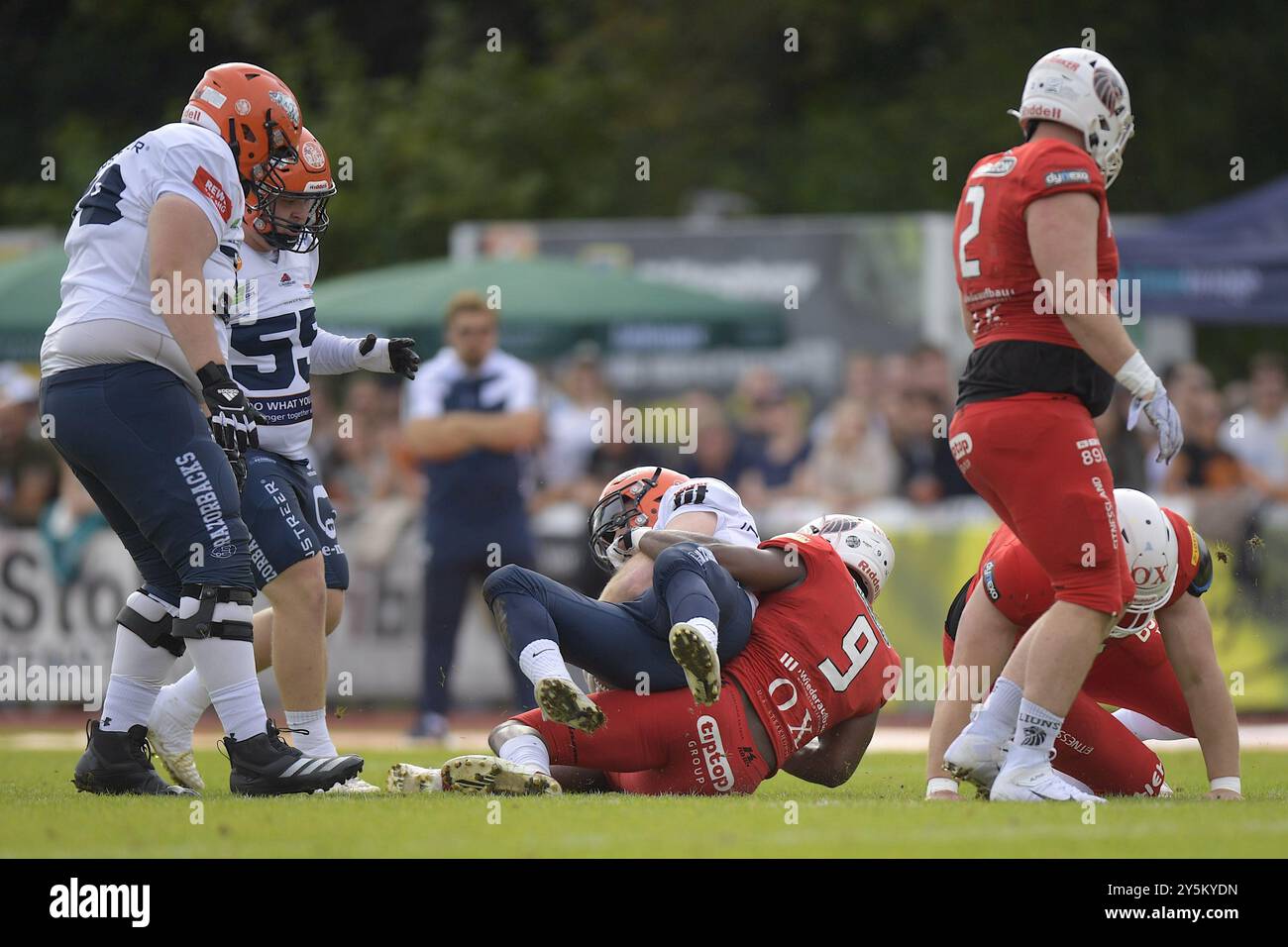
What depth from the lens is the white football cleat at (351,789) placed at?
6.93 m

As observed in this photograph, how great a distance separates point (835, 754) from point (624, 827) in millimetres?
1660

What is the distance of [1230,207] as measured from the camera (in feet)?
50.1

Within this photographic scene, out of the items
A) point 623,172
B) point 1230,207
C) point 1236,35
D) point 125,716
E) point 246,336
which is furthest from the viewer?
point 623,172

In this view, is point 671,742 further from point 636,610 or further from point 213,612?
point 213,612

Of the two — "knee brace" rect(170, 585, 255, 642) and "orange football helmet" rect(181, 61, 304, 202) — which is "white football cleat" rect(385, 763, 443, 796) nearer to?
"knee brace" rect(170, 585, 255, 642)

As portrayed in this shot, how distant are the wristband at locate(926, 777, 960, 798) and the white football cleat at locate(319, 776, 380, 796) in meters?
1.96

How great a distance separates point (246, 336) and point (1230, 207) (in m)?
9.87

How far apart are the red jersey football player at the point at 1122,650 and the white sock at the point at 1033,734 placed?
1.56 feet

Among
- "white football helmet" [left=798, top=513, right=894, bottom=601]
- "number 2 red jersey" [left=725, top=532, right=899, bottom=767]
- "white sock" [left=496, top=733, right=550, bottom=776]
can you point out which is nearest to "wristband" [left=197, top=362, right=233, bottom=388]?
"white sock" [left=496, top=733, right=550, bottom=776]

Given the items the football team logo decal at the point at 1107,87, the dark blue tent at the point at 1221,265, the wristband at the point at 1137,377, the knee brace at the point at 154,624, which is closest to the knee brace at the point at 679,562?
the wristband at the point at 1137,377

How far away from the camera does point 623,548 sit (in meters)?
7.39

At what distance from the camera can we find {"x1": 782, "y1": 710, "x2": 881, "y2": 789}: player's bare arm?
23.7ft
